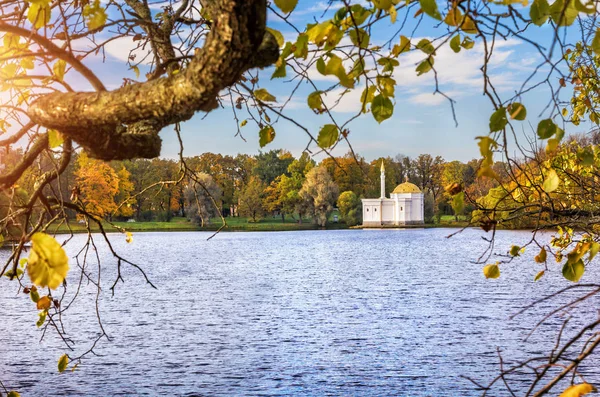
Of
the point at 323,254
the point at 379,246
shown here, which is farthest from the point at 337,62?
the point at 379,246

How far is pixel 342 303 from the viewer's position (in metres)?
23.0

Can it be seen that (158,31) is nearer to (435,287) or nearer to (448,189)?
(448,189)

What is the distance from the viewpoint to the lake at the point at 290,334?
A: 43.2ft

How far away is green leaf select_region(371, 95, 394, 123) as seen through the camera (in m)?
1.67

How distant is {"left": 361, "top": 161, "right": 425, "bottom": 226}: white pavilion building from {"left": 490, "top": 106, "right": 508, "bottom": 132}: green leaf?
76.3 m

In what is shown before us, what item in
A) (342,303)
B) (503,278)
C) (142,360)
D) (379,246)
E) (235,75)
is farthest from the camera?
(379,246)

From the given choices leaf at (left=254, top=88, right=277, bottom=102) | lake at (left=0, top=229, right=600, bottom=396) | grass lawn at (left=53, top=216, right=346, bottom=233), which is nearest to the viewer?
leaf at (left=254, top=88, right=277, bottom=102)

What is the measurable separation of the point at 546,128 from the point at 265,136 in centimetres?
93

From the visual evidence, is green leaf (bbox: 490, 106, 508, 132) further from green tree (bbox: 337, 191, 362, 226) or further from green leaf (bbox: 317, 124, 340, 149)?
green tree (bbox: 337, 191, 362, 226)

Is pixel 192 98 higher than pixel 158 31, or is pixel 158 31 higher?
pixel 158 31

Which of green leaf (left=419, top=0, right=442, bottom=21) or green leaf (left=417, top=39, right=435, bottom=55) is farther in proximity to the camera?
green leaf (left=417, top=39, right=435, bottom=55)

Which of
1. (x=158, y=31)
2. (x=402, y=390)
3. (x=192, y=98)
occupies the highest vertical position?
(x=158, y=31)

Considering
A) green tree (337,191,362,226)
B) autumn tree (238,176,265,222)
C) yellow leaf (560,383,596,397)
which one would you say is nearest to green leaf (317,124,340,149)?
yellow leaf (560,383,596,397)

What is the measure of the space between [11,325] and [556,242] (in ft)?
58.3
